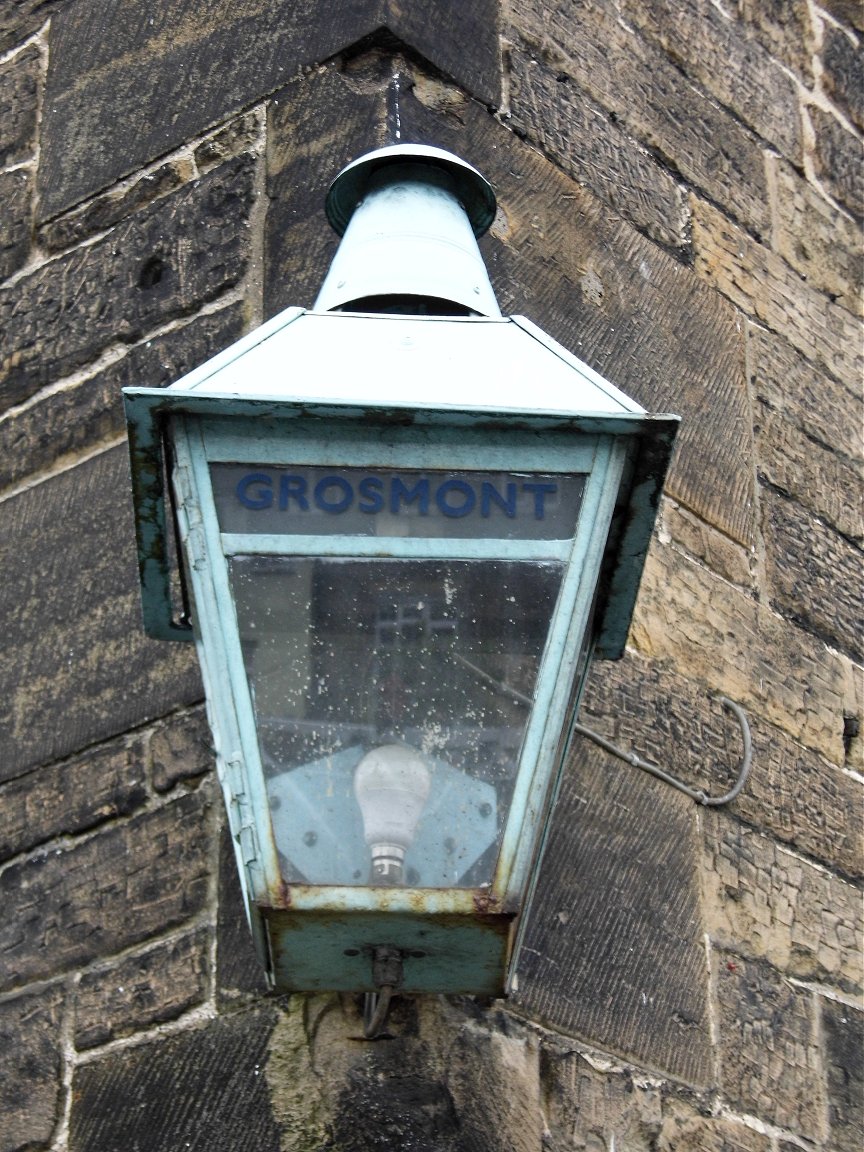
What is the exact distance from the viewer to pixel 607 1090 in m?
2.43

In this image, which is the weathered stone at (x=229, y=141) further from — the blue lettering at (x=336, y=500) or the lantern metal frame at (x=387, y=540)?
the blue lettering at (x=336, y=500)

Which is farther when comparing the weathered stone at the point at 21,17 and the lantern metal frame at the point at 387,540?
the weathered stone at the point at 21,17

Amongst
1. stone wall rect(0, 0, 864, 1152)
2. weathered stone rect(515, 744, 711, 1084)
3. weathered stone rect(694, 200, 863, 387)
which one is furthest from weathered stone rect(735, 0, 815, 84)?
weathered stone rect(515, 744, 711, 1084)

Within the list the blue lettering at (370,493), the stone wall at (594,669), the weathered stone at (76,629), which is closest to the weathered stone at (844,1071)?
the stone wall at (594,669)

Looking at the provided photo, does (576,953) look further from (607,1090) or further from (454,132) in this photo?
(454,132)

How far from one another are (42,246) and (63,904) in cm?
127

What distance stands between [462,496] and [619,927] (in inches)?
33.6

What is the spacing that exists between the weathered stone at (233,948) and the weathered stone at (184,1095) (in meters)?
0.04

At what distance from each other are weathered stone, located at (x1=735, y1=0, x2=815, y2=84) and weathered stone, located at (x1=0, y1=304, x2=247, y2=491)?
5.21 ft

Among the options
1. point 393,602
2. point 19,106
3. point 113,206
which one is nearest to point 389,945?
point 393,602

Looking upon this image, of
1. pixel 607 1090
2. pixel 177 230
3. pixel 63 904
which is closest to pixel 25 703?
pixel 63 904

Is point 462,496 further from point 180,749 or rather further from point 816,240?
point 816,240

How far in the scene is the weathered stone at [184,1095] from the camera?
226 cm

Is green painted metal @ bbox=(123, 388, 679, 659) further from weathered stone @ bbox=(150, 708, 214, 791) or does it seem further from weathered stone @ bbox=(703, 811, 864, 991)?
weathered stone @ bbox=(703, 811, 864, 991)
